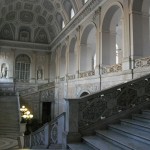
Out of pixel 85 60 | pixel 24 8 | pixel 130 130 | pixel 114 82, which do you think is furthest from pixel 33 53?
pixel 130 130

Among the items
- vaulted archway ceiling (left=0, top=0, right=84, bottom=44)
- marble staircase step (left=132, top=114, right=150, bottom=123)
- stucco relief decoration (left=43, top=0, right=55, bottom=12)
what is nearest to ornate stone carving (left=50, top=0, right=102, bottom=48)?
vaulted archway ceiling (left=0, top=0, right=84, bottom=44)

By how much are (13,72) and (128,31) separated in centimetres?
2073

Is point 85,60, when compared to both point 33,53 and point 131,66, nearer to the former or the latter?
point 131,66

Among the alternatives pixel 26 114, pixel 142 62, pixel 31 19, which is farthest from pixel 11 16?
pixel 142 62

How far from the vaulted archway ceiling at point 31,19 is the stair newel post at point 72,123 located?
57.9ft

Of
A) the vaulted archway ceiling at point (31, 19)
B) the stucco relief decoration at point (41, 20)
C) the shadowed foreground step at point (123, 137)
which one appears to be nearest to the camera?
the shadowed foreground step at point (123, 137)

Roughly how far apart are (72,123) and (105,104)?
132 cm

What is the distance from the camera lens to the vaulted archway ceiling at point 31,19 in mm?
25359

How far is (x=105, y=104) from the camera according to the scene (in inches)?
278

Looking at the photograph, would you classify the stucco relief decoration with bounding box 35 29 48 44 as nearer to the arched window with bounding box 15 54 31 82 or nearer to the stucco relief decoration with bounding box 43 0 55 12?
the arched window with bounding box 15 54 31 82

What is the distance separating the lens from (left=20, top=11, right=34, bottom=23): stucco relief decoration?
2835 centimetres

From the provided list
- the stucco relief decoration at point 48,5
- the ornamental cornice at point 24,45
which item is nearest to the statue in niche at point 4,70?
the ornamental cornice at point 24,45

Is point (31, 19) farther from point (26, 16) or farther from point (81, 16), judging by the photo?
point (81, 16)

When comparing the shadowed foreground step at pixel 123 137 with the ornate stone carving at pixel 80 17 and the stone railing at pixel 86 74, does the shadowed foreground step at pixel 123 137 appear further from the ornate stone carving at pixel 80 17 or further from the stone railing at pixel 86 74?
the ornate stone carving at pixel 80 17
